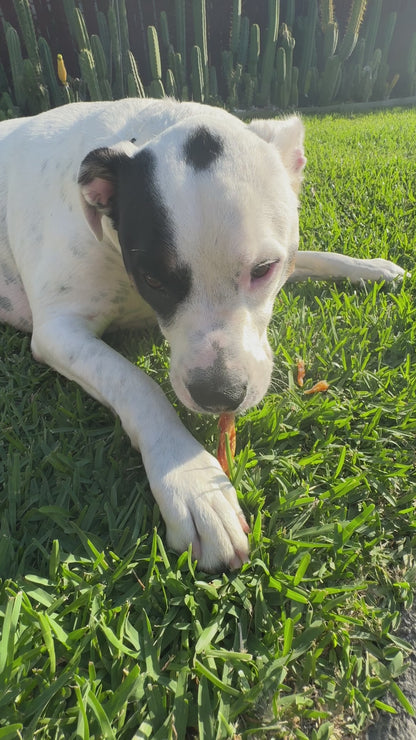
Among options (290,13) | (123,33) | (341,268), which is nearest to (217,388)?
(341,268)

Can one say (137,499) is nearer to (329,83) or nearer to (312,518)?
(312,518)

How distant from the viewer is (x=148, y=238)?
1799 millimetres

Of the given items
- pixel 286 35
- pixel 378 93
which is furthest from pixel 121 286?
pixel 378 93

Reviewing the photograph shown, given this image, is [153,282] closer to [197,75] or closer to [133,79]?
[133,79]

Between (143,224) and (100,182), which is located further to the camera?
(100,182)

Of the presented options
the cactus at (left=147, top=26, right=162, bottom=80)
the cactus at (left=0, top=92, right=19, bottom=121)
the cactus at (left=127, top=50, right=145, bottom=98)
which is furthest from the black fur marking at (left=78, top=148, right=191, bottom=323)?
the cactus at (left=147, top=26, right=162, bottom=80)

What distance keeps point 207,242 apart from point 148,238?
23 centimetres

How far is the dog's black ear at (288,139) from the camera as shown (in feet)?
7.48

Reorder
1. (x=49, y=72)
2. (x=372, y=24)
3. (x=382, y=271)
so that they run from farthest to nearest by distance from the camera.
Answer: (x=372, y=24) < (x=49, y=72) < (x=382, y=271)

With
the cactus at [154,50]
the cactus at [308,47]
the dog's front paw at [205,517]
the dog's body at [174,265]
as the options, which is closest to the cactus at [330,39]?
the cactus at [308,47]

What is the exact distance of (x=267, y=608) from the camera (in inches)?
53.3

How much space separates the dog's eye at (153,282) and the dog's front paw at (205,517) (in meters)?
0.66

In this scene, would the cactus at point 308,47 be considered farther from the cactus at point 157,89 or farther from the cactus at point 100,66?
the cactus at point 100,66

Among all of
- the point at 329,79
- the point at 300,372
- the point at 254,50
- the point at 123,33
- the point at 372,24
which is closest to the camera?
the point at 300,372
